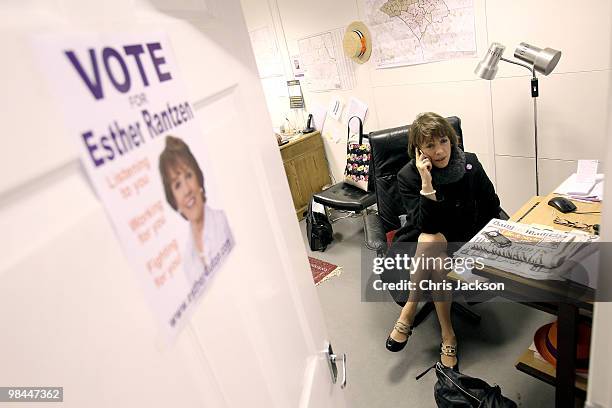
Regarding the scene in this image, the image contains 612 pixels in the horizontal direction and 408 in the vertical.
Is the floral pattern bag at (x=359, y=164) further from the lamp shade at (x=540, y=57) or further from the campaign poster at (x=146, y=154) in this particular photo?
the campaign poster at (x=146, y=154)

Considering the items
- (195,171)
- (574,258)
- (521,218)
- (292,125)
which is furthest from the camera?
(292,125)

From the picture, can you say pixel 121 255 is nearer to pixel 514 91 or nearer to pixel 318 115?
pixel 514 91

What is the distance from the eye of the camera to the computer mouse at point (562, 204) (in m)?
1.68

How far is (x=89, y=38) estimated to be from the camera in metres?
0.37

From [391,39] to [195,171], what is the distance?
2.66m

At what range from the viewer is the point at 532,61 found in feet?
6.37

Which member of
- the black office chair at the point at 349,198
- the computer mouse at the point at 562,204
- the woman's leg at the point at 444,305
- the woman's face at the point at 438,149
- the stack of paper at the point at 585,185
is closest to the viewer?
the computer mouse at the point at 562,204

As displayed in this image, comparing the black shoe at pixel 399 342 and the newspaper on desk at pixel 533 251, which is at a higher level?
the newspaper on desk at pixel 533 251

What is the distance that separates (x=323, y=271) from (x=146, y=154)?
2.67 meters

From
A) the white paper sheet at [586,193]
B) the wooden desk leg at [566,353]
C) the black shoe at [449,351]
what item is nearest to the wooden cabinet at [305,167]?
the black shoe at [449,351]

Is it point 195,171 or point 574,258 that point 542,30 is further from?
point 195,171

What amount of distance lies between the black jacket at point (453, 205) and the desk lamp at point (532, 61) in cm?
46

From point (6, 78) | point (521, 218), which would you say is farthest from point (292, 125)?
point (6, 78)

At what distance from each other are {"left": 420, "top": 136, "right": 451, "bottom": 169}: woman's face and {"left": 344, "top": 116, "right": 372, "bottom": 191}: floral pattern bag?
3.30 ft
